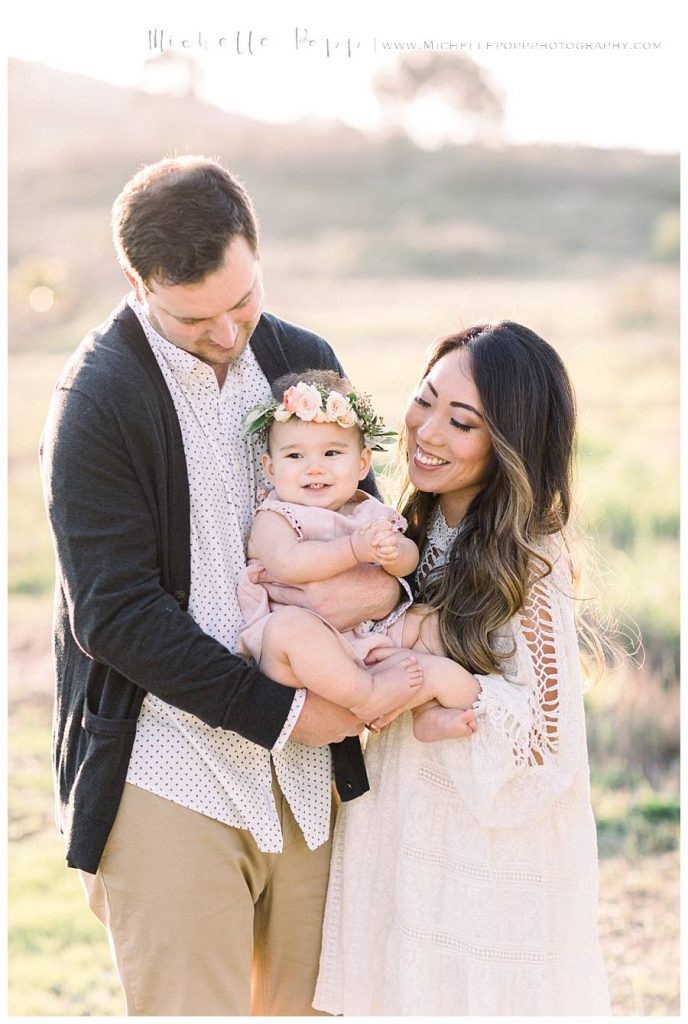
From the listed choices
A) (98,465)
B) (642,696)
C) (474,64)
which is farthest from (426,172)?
(98,465)

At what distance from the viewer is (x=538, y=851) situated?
9.24ft

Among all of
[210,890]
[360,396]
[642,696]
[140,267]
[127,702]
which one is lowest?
[642,696]

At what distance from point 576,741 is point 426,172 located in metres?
16.5

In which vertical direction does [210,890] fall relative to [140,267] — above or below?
below

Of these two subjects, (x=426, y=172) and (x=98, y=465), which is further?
(x=426, y=172)

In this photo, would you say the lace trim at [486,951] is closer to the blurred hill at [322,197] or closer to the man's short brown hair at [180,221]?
the man's short brown hair at [180,221]

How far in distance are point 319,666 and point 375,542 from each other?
314mm

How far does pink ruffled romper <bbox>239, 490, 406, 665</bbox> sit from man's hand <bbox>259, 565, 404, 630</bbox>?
32 mm

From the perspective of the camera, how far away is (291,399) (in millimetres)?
2779

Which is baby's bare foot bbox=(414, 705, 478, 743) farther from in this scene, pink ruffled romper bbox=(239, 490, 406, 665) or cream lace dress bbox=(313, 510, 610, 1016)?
pink ruffled romper bbox=(239, 490, 406, 665)

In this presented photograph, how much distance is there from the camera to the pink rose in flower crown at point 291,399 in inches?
109

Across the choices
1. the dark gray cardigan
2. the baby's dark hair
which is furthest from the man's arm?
the baby's dark hair

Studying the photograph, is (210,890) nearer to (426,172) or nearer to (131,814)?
(131,814)

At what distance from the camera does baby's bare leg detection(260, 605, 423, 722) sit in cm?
262
